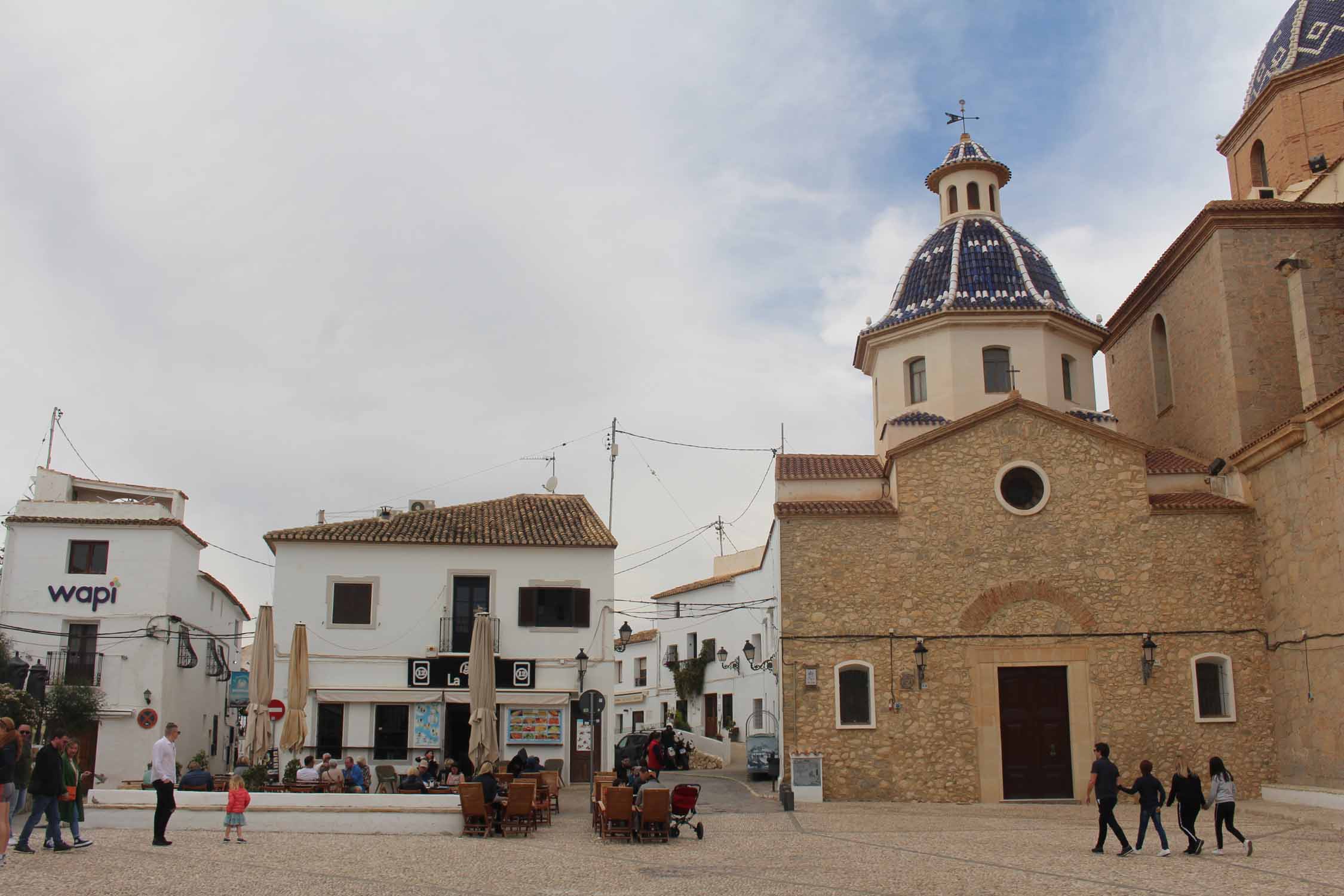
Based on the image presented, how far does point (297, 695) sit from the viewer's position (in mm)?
20938

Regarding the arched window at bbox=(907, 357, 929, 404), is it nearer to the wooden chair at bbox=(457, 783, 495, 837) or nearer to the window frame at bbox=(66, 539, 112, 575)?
the wooden chair at bbox=(457, 783, 495, 837)

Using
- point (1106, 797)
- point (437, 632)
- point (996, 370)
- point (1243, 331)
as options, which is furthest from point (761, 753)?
point (1106, 797)

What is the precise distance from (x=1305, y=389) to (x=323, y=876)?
60.5 feet

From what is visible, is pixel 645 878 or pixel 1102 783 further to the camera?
pixel 1102 783

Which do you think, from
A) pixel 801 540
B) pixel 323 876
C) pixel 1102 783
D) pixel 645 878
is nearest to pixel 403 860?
pixel 323 876

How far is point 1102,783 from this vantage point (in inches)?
562

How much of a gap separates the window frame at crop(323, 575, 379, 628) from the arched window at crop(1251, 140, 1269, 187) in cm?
2213

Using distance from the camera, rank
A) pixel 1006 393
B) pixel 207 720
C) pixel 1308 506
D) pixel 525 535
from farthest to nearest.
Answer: pixel 207 720, pixel 525 535, pixel 1006 393, pixel 1308 506

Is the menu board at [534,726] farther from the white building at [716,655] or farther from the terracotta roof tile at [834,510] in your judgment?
the terracotta roof tile at [834,510]

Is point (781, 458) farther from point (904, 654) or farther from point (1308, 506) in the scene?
point (1308, 506)

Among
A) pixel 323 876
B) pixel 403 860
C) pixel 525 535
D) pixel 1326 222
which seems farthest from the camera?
pixel 525 535

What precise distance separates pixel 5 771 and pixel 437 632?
14267mm

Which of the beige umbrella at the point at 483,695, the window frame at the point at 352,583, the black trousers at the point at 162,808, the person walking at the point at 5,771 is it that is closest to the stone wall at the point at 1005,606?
the beige umbrella at the point at 483,695

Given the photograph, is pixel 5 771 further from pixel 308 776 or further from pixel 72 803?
pixel 308 776
